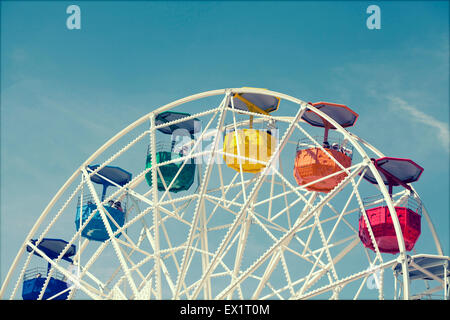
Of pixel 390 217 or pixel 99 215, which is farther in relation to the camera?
pixel 99 215

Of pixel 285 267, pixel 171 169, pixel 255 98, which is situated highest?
pixel 255 98

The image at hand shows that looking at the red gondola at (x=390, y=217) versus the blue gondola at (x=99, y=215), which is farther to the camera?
the blue gondola at (x=99, y=215)

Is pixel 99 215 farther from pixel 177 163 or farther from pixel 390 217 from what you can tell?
pixel 390 217

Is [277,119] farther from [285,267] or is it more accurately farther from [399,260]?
[399,260]

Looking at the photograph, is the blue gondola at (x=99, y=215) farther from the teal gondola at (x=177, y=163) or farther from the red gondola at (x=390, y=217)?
the red gondola at (x=390, y=217)

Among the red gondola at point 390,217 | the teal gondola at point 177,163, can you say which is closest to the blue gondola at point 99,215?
the teal gondola at point 177,163

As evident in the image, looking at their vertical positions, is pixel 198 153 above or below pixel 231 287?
above

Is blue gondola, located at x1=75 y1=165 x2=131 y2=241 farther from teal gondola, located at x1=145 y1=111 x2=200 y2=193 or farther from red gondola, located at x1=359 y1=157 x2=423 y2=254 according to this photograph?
red gondola, located at x1=359 y1=157 x2=423 y2=254

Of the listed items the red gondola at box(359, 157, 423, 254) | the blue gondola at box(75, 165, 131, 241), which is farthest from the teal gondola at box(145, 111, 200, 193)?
the red gondola at box(359, 157, 423, 254)

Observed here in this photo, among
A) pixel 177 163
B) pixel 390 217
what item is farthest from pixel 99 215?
pixel 390 217
